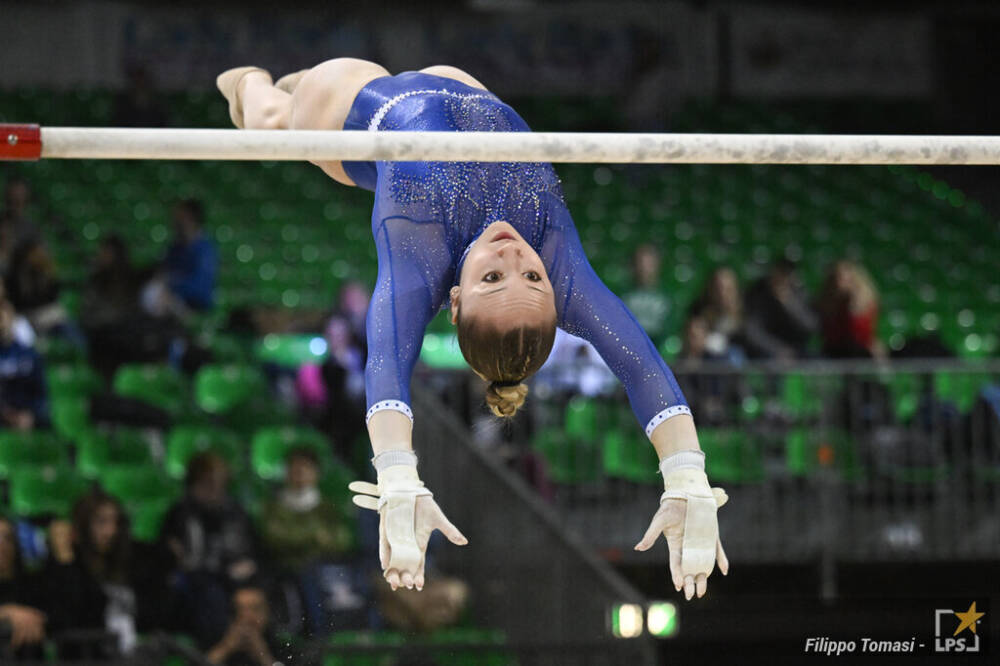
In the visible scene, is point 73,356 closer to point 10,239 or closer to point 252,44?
point 10,239

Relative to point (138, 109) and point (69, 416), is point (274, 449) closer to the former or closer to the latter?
Answer: point (69, 416)

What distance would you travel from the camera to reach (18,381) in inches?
282

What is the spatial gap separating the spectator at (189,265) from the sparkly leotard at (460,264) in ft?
16.0

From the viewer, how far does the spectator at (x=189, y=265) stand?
8523 millimetres

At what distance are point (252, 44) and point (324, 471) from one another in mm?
9785

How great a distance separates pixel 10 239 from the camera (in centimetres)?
830

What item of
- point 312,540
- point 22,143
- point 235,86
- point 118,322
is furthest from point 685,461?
point 118,322

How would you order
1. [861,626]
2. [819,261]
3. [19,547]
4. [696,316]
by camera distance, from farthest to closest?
1. [819,261]
2. [696,316]
3. [19,547]
4. [861,626]

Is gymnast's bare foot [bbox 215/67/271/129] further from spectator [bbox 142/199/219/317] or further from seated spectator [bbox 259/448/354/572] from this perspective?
spectator [bbox 142/199/219/317]

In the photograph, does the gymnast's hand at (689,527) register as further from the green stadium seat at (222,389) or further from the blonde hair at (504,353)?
the green stadium seat at (222,389)

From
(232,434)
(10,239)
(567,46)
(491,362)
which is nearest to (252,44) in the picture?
(567,46)

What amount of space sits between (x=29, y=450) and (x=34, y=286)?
115 centimetres

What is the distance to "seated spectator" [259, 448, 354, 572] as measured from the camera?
6.80 m

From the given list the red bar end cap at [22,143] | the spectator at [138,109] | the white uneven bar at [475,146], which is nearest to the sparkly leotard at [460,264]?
the white uneven bar at [475,146]
